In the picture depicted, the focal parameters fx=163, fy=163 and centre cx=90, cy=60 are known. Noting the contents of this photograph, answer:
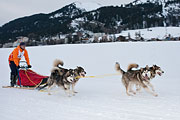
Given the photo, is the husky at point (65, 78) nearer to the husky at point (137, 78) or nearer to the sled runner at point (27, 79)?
the sled runner at point (27, 79)

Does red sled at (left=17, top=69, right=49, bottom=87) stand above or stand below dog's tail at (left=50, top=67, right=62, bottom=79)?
below

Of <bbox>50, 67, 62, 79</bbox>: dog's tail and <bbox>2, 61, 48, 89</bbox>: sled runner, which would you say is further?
<bbox>2, 61, 48, 89</bbox>: sled runner

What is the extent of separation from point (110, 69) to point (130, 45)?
3.36 meters

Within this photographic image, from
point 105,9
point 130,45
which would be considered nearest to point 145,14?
point 105,9

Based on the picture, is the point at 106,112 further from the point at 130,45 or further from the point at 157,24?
the point at 157,24

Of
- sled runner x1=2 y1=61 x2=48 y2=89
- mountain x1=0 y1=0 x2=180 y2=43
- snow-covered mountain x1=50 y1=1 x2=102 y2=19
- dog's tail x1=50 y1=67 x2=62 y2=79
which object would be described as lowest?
sled runner x1=2 y1=61 x2=48 y2=89

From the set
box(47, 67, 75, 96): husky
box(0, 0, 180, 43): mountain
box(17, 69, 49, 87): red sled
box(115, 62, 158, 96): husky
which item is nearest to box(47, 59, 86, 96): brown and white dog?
box(47, 67, 75, 96): husky

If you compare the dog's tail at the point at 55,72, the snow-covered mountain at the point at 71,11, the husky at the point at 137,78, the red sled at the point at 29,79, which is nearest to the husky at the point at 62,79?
the dog's tail at the point at 55,72

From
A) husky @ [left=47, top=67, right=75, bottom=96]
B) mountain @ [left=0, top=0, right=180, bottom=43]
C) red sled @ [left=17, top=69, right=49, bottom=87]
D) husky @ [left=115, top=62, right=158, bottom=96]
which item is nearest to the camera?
husky @ [left=115, top=62, right=158, bottom=96]

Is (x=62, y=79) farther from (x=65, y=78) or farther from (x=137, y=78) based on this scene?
(x=137, y=78)

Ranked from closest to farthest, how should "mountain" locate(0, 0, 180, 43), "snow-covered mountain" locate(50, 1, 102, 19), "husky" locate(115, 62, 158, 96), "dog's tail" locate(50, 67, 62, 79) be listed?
"husky" locate(115, 62, 158, 96) < "dog's tail" locate(50, 67, 62, 79) < "mountain" locate(0, 0, 180, 43) < "snow-covered mountain" locate(50, 1, 102, 19)

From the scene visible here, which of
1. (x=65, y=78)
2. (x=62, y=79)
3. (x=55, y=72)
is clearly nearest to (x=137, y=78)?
(x=65, y=78)

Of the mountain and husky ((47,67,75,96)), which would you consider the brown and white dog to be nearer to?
husky ((47,67,75,96))

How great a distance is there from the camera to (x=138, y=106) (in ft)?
10.8
